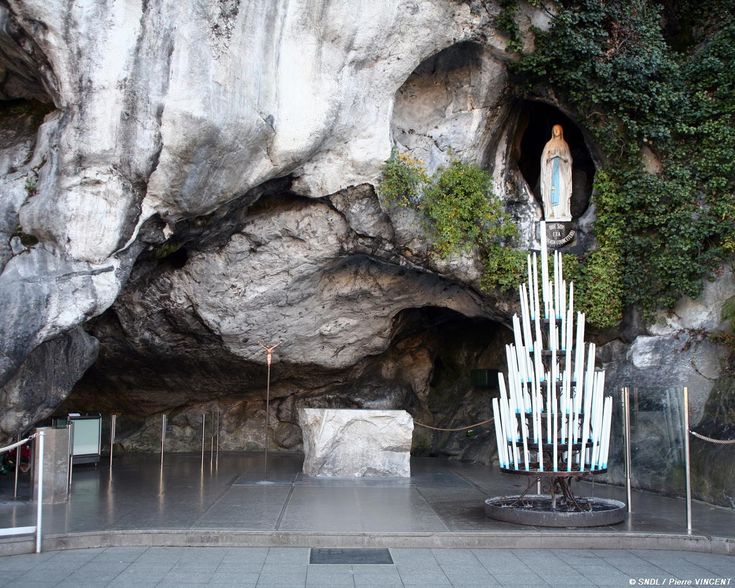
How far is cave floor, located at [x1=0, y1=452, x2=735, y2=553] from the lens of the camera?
21.6ft

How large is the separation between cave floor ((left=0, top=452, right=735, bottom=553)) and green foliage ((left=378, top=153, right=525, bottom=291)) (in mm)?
3256

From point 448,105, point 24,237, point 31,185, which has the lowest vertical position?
point 24,237

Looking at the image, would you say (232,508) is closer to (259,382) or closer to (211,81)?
(211,81)

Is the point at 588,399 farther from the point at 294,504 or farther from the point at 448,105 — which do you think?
the point at 448,105

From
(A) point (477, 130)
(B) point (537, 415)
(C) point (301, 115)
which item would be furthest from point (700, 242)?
(C) point (301, 115)

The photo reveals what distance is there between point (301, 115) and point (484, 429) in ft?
24.0

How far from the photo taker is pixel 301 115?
9.75 meters

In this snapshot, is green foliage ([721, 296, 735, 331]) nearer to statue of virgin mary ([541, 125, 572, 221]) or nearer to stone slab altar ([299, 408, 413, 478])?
statue of virgin mary ([541, 125, 572, 221])

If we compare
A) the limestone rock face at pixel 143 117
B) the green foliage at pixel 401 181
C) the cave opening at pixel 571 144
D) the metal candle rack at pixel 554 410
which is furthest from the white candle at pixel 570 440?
the cave opening at pixel 571 144

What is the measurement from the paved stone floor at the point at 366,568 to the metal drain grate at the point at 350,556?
0.29ft

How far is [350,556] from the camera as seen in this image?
20.4 feet

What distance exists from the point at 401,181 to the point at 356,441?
387cm

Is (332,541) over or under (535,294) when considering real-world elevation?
under

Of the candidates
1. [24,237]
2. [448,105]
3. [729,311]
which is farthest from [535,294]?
[24,237]
